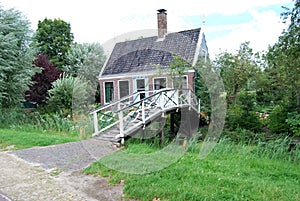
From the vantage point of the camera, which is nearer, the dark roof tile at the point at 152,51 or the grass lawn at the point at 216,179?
the grass lawn at the point at 216,179

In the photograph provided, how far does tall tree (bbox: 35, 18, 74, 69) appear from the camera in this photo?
998 inches

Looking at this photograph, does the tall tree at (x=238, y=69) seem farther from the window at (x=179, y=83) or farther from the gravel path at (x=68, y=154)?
the gravel path at (x=68, y=154)

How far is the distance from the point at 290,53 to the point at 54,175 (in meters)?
6.20

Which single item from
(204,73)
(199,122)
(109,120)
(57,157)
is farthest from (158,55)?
(57,157)

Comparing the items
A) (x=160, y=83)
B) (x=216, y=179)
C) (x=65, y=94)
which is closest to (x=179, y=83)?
(x=160, y=83)

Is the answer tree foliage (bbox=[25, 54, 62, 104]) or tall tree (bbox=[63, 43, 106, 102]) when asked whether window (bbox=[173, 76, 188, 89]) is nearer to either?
tall tree (bbox=[63, 43, 106, 102])

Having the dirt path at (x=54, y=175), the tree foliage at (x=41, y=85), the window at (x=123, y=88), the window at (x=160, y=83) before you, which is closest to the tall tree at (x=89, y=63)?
the tree foliage at (x=41, y=85)

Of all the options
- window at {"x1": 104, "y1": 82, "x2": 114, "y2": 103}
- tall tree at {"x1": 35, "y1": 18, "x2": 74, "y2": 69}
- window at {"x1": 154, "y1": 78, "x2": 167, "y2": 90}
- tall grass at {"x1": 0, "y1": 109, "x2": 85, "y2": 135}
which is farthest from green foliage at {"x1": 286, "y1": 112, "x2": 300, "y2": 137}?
tall tree at {"x1": 35, "y1": 18, "x2": 74, "y2": 69}

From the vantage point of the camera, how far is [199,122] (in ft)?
37.6

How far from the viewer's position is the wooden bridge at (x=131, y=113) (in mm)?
7434

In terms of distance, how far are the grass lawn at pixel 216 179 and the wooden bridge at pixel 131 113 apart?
2.24 meters

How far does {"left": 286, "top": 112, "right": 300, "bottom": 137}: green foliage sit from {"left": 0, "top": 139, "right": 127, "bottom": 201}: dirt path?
19.5 feet

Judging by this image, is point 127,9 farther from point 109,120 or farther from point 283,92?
point 283,92

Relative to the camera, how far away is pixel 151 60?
11.5m
